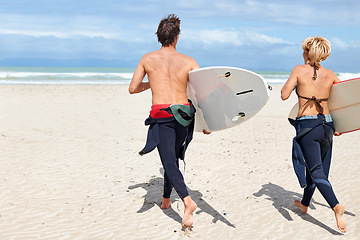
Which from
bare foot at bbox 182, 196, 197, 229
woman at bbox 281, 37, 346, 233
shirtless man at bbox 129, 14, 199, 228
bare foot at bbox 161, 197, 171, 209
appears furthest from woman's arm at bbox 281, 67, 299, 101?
bare foot at bbox 161, 197, 171, 209

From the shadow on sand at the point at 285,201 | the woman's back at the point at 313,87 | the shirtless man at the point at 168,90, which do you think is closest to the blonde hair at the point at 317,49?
the woman's back at the point at 313,87

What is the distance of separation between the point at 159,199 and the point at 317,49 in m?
2.68

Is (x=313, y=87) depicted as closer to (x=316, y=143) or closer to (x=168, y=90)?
(x=316, y=143)

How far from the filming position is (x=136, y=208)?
5.02 meters

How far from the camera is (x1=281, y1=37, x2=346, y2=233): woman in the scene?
4121 millimetres

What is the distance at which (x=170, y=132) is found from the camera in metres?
4.13

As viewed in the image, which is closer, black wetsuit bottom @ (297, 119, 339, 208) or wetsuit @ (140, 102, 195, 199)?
wetsuit @ (140, 102, 195, 199)

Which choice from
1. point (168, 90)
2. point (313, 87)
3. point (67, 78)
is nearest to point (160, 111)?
point (168, 90)

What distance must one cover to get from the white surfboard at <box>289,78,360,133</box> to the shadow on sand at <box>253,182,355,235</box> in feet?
3.55

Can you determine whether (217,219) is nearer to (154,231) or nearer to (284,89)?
(154,231)

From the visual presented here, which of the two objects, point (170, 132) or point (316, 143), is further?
point (316, 143)

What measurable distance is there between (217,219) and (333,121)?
1.67 m

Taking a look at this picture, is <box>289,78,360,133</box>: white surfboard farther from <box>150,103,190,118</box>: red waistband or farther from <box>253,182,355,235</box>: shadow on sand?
<box>150,103,190,118</box>: red waistband

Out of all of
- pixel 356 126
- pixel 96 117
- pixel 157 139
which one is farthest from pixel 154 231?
pixel 96 117
